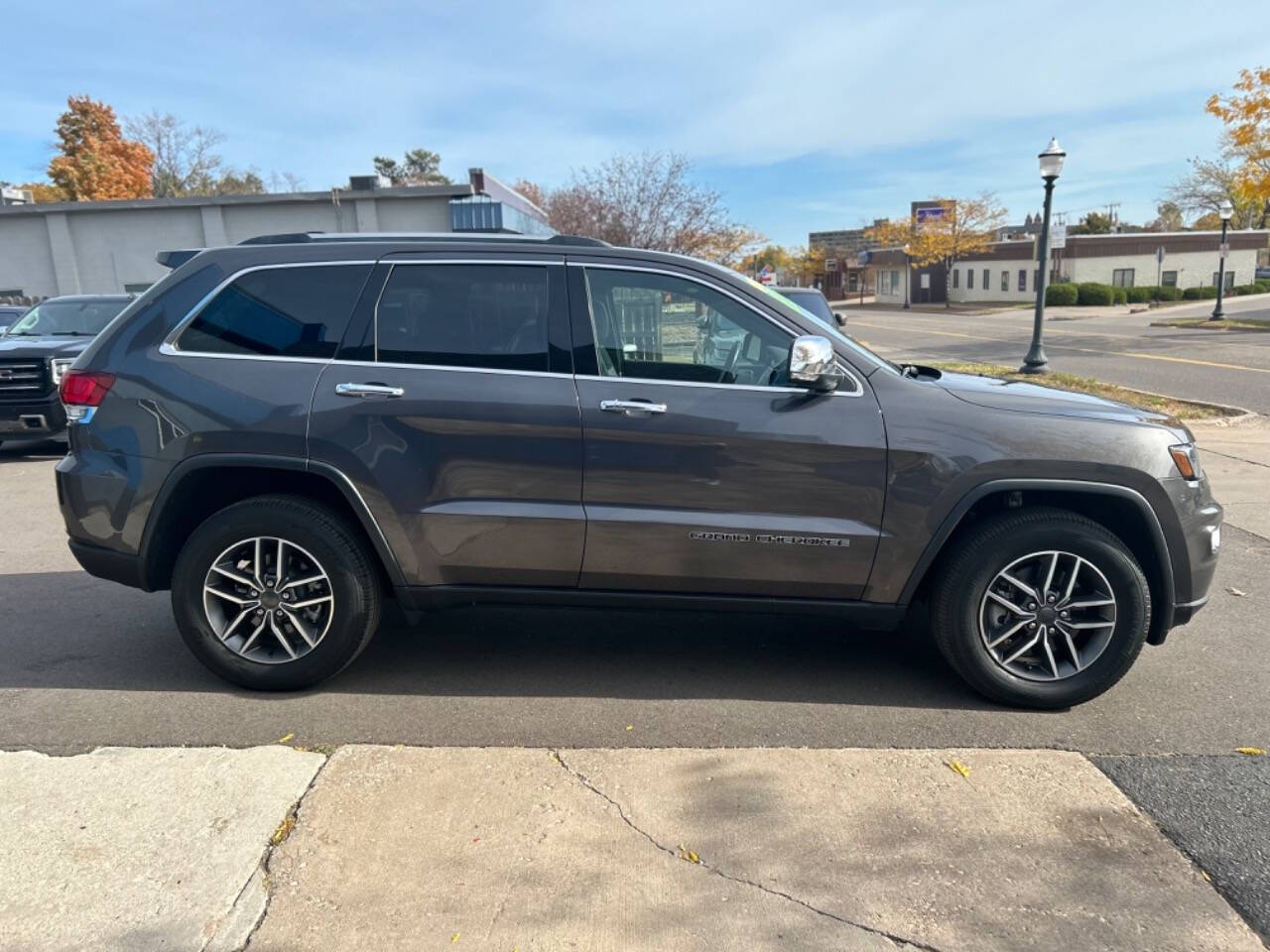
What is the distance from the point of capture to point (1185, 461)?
3768 millimetres

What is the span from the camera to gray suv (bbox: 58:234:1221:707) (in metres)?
3.72

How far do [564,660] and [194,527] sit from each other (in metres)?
1.83

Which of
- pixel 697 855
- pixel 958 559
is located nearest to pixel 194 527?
pixel 697 855

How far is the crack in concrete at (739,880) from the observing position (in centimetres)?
249

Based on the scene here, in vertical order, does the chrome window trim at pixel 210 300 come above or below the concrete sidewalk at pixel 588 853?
above

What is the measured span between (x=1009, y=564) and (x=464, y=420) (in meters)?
2.36

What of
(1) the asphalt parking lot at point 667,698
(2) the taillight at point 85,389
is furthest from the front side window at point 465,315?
(1) the asphalt parking lot at point 667,698

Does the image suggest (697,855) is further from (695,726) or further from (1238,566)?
(1238,566)

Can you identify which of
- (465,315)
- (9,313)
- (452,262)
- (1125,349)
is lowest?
(1125,349)

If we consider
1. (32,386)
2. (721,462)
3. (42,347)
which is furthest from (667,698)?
(42,347)

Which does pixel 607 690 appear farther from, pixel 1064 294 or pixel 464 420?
pixel 1064 294

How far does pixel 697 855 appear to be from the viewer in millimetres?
2852

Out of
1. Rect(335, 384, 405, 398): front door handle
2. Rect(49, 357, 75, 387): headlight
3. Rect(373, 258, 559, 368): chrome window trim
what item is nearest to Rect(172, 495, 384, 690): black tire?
Rect(335, 384, 405, 398): front door handle

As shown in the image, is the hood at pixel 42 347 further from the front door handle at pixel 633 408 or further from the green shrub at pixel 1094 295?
the green shrub at pixel 1094 295
